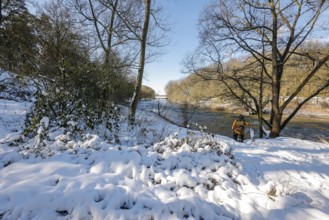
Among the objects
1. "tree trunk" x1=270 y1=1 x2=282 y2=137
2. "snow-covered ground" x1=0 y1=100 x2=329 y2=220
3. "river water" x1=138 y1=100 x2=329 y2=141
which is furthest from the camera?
"river water" x1=138 y1=100 x2=329 y2=141

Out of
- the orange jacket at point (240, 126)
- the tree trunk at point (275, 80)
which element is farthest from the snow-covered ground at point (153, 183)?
the tree trunk at point (275, 80)

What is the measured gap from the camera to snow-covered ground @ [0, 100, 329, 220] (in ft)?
8.61

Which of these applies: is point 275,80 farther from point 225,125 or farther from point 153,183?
point 225,125

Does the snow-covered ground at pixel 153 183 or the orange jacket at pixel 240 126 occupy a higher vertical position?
the orange jacket at pixel 240 126

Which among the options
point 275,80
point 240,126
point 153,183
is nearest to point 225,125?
point 275,80

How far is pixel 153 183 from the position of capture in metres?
3.38

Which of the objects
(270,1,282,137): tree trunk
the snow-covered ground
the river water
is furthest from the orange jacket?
the snow-covered ground

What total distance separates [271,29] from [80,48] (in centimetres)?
974

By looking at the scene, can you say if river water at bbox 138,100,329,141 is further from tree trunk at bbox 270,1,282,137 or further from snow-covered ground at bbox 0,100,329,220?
snow-covered ground at bbox 0,100,329,220

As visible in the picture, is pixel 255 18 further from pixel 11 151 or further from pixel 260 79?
pixel 11 151

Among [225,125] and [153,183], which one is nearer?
[153,183]

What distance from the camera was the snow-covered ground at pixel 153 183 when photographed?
103 inches

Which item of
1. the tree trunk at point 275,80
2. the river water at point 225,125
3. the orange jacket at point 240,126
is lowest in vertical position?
the river water at point 225,125

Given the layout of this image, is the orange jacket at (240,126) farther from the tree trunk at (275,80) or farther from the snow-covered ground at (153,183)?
the snow-covered ground at (153,183)
